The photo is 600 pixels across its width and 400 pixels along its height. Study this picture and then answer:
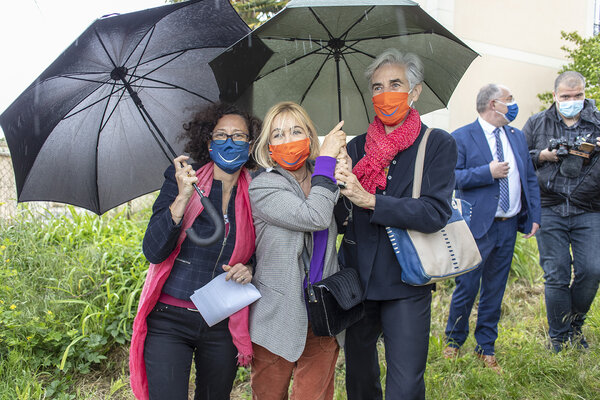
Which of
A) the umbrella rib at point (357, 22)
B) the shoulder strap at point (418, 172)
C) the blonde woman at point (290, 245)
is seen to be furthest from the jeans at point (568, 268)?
the umbrella rib at point (357, 22)

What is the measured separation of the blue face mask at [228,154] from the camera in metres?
2.61

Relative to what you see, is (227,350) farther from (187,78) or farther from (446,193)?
(187,78)

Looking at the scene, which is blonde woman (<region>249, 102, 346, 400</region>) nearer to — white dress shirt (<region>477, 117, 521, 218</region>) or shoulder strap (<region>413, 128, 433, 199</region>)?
shoulder strap (<region>413, 128, 433, 199</region>)

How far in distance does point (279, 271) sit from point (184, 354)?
651mm

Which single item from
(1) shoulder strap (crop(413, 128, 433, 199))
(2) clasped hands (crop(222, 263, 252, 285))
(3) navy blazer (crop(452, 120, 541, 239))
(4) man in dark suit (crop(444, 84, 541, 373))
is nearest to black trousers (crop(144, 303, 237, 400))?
(2) clasped hands (crop(222, 263, 252, 285))

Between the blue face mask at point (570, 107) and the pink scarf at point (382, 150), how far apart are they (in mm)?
2352

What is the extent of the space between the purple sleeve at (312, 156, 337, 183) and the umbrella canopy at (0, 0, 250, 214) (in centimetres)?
93

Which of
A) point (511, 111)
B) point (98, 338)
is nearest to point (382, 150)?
point (511, 111)

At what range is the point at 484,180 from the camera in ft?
13.2

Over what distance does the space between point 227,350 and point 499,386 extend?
87.3 inches

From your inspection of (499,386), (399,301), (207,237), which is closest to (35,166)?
(207,237)

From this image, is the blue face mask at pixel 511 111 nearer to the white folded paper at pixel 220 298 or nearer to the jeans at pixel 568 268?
the jeans at pixel 568 268

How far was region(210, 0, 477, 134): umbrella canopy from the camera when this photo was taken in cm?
275

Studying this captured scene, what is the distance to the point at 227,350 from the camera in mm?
2572
